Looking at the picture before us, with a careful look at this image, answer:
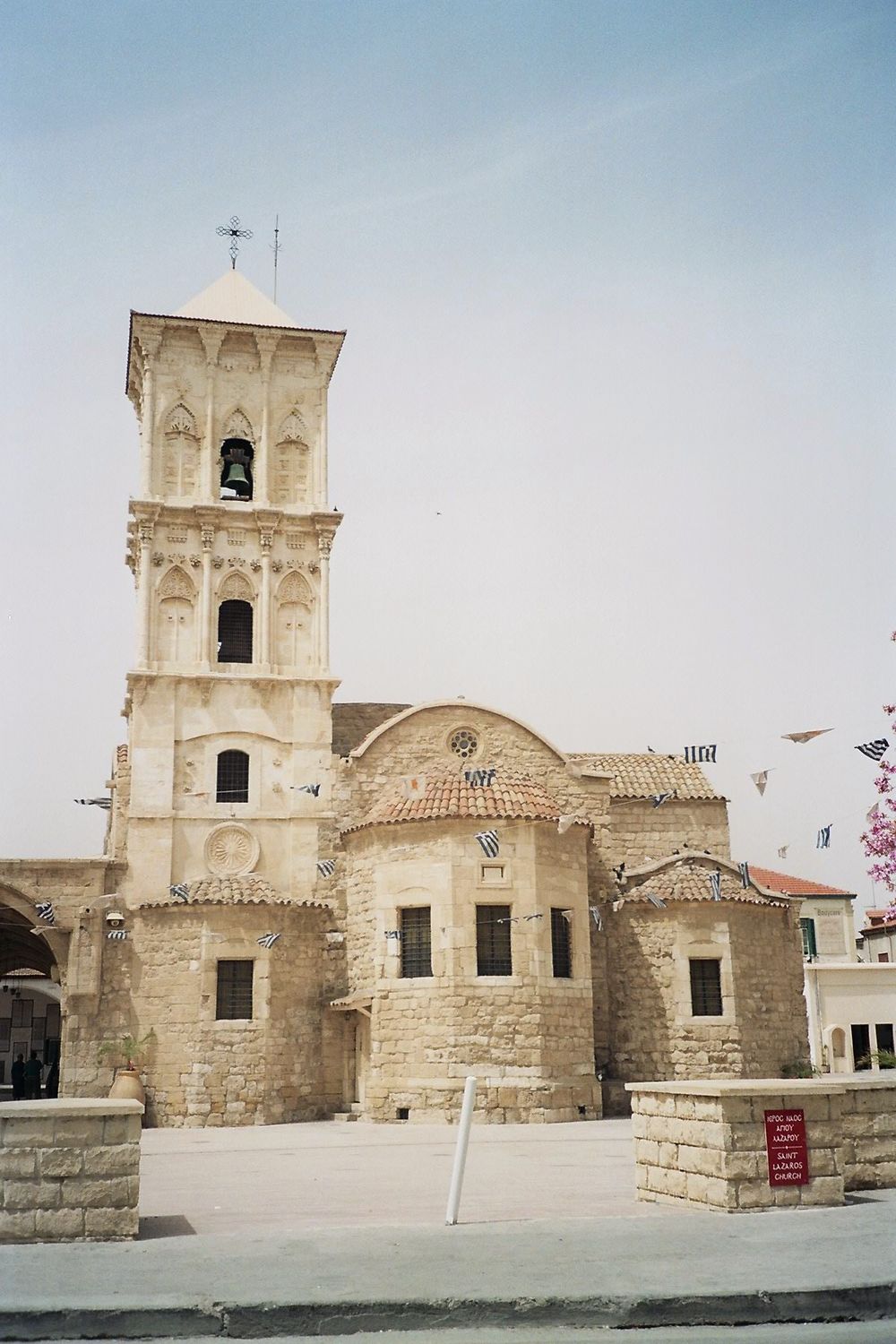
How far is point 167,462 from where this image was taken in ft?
95.6

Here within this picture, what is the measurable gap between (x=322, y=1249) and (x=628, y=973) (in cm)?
1808

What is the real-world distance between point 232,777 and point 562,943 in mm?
8279

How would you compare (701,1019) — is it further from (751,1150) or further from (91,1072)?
(751,1150)

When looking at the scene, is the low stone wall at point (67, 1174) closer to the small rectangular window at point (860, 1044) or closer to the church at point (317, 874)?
the church at point (317, 874)

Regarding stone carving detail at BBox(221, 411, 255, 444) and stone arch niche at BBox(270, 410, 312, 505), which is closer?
stone arch niche at BBox(270, 410, 312, 505)

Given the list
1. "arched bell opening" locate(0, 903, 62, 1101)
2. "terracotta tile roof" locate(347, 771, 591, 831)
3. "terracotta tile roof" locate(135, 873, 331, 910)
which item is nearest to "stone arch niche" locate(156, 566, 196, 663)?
"terracotta tile roof" locate(135, 873, 331, 910)

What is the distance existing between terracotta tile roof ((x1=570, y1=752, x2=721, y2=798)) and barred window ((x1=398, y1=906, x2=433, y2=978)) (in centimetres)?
711

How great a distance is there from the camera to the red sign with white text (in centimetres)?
950

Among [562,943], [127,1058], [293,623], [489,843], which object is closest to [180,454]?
[293,623]

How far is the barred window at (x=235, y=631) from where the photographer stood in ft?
94.0

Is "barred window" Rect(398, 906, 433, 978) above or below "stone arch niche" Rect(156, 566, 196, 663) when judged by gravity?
below

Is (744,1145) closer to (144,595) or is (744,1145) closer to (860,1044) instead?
(144,595)

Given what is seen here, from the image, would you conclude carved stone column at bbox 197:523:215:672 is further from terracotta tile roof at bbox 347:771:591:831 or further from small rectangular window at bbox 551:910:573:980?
small rectangular window at bbox 551:910:573:980

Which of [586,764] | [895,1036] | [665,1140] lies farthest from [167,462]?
[895,1036]
